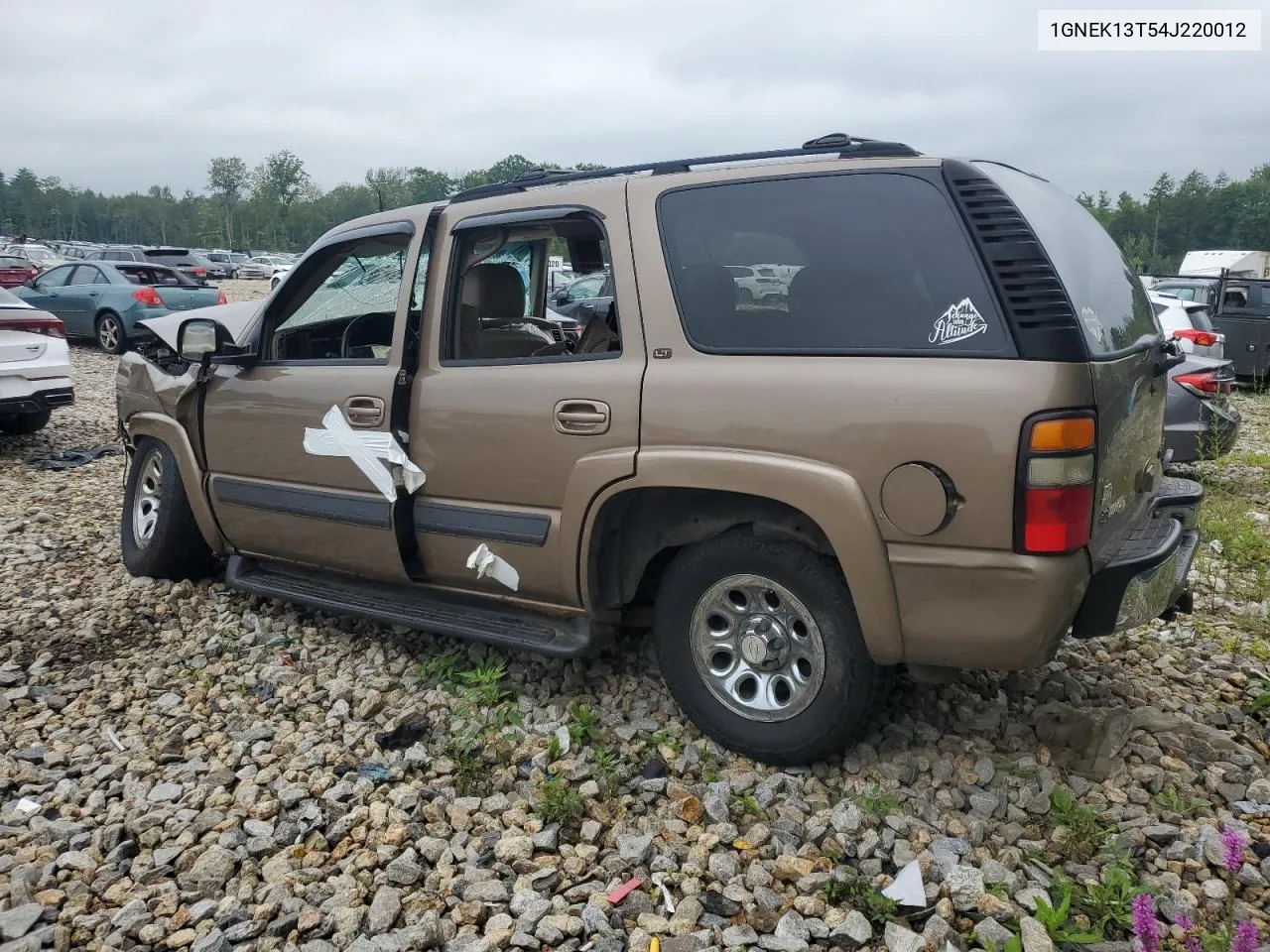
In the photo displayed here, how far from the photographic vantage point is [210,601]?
4.81 metres

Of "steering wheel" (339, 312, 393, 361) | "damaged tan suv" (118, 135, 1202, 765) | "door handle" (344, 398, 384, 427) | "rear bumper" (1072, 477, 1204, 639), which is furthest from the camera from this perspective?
"steering wheel" (339, 312, 393, 361)

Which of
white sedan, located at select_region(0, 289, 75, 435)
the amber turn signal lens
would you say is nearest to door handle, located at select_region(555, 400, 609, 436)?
the amber turn signal lens

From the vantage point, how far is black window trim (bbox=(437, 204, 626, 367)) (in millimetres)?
3381

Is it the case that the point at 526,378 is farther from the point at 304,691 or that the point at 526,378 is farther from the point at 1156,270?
the point at 1156,270

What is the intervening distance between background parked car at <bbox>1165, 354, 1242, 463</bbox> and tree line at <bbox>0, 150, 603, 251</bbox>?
99.5 metres

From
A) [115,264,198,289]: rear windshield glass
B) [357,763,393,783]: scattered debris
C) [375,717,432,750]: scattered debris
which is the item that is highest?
[115,264,198,289]: rear windshield glass

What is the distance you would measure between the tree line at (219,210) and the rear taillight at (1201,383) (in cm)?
9941

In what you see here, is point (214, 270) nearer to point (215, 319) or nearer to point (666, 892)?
point (215, 319)

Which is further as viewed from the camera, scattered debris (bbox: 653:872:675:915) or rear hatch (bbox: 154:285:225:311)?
rear hatch (bbox: 154:285:225:311)

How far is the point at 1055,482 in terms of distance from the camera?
254 cm

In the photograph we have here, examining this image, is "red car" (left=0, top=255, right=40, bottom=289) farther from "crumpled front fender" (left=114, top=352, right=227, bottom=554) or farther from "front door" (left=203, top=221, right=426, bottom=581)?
"front door" (left=203, top=221, right=426, bottom=581)

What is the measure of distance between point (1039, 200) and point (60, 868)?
355cm

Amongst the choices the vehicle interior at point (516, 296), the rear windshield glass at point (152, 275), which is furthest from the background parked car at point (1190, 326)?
the rear windshield glass at point (152, 275)

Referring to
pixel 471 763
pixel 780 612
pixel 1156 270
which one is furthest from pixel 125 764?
pixel 1156 270
